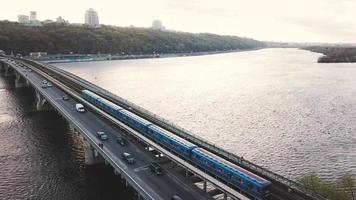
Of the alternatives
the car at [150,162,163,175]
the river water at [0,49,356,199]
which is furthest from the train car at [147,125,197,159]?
the river water at [0,49,356,199]

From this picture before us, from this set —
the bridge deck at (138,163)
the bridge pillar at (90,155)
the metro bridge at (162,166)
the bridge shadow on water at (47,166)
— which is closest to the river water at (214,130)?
the bridge shadow on water at (47,166)

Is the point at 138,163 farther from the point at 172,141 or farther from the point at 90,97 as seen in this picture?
the point at 90,97

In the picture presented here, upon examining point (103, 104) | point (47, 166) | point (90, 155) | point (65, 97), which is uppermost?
point (103, 104)

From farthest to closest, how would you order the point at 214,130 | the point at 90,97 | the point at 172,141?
the point at 90,97 → the point at 214,130 → the point at 172,141

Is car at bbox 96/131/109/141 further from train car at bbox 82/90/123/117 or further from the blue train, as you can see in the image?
train car at bbox 82/90/123/117

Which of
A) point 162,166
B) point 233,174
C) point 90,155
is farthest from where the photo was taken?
point 90,155

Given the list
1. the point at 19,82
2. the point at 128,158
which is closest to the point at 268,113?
the point at 128,158

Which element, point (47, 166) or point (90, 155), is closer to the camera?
point (90, 155)

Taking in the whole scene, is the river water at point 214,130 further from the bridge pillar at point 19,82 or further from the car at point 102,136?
the car at point 102,136
